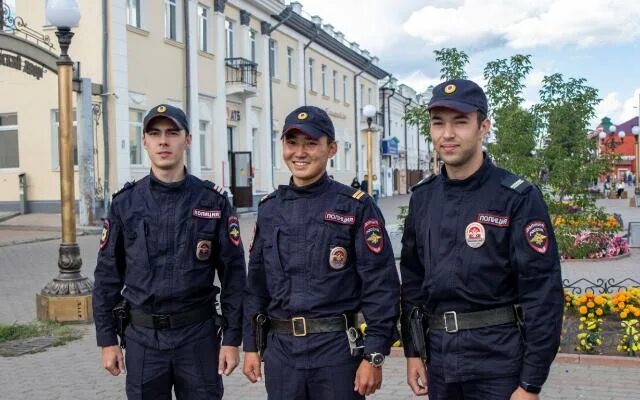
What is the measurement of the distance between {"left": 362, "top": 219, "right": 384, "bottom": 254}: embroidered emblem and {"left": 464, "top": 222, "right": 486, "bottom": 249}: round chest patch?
1.54 ft

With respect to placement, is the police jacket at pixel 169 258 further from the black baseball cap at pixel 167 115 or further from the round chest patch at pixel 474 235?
the round chest patch at pixel 474 235

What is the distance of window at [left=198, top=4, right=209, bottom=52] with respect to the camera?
82.1 feet

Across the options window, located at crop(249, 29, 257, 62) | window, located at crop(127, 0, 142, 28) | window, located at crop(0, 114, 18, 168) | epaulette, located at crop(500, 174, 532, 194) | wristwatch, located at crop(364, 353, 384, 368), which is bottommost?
wristwatch, located at crop(364, 353, 384, 368)

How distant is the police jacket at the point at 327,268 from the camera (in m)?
3.21

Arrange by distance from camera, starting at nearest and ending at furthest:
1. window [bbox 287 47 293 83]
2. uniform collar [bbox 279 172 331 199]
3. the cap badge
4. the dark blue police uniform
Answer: the cap badge → uniform collar [bbox 279 172 331 199] → the dark blue police uniform → window [bbox 287 47 293 83]

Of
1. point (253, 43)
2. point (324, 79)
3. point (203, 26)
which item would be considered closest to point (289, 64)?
point (253, 43)

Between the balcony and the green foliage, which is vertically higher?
the balcony

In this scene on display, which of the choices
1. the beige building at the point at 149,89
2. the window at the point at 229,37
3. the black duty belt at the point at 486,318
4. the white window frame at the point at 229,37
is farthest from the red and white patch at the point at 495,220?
the window at the point at 229,37

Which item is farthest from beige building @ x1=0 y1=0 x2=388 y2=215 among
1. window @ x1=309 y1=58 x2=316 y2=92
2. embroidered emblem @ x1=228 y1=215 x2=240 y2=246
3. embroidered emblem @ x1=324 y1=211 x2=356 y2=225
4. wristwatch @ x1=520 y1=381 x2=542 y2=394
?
wristwatch @ x1=520 y1=381 x2=542 y2=394

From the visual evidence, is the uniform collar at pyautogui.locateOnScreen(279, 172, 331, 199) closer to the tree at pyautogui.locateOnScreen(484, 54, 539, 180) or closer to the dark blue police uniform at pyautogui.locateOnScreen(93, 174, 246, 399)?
the dark blue police uniform at pyautogui.locateOnScreen(93, 174, 246, 399)

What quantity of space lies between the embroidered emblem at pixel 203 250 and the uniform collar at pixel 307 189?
526mm

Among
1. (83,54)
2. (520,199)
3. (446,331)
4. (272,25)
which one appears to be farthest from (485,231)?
(272,25)

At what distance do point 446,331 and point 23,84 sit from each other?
20371 millimetres

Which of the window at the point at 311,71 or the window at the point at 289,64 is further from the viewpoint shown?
the window at the point at 311,71
